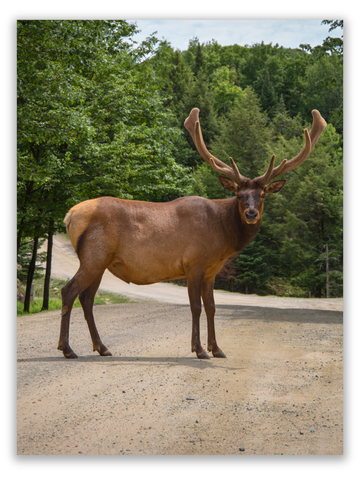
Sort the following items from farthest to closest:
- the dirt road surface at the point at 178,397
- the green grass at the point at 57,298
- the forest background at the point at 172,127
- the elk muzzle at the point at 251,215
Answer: the green grass at the point at 57,298, the forest background at the point at 172,127, the elk muzzle at the point at 251,215, the dirt road surface at the point at 178,397

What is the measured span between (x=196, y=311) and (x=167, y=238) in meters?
0.74

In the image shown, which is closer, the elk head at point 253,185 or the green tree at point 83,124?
the elk head at point 253,185

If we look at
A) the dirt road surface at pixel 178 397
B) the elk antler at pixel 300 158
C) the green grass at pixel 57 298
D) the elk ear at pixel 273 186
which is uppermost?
the elk antler at pixel 300 158

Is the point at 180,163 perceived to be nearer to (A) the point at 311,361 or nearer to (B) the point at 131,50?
(B) the point at 131,50

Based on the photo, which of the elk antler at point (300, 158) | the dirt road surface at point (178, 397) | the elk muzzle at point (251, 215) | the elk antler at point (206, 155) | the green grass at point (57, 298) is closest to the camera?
the dirt road surface at point (178, 397)

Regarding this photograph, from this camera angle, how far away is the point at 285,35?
512cm

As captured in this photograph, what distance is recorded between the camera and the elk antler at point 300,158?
4.91 meters

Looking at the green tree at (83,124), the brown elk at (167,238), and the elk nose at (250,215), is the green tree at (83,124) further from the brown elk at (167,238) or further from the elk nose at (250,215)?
the elk nose at (250,215)

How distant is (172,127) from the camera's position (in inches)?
328

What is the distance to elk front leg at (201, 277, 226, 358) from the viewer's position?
522 cm

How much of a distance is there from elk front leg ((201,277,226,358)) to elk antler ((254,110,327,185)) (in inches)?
46.2

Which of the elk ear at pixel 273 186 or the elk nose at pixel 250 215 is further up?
the elk ear at pixel 273 186

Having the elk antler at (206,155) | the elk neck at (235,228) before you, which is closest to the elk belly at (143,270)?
the elk neck at (235,228)
